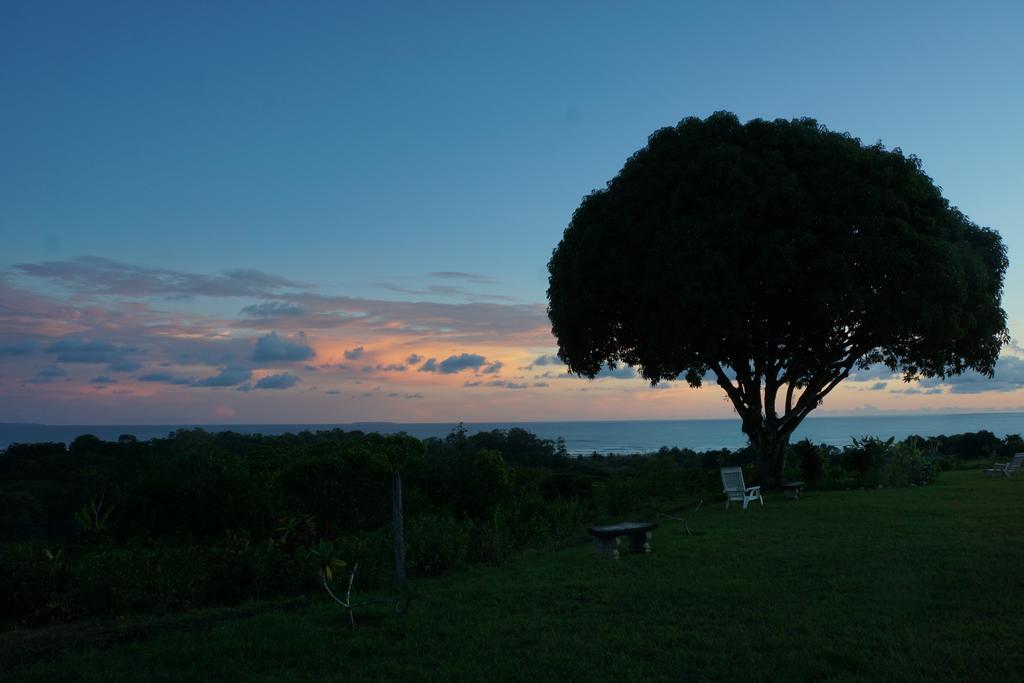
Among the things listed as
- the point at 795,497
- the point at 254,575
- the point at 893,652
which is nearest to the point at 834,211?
the point at 795,497

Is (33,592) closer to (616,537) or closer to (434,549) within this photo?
(434,549)

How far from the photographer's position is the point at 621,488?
17.0 meters

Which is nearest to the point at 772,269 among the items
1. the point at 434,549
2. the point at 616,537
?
the point at 616,537

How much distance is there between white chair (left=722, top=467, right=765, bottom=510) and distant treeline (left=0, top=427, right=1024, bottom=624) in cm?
177

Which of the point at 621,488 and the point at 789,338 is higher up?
the point at 789,338

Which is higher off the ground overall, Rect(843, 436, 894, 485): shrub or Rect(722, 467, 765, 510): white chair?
Rect(843, 436, 894, 485): shrub

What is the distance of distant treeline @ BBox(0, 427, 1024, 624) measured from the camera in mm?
7734

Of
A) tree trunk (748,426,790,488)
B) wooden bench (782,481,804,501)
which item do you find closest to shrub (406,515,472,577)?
wooden bench (782,481,804,501)

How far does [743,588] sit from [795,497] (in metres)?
9.93

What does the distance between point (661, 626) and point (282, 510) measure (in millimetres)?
9292

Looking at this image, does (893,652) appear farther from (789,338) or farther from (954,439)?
(954,439)

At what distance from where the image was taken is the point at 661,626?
20.5 ft

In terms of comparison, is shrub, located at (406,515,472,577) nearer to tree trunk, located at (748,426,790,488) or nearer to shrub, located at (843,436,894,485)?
tree trunk, located at (748,426,790,488)

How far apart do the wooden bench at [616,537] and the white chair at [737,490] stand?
5.77m
